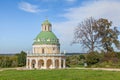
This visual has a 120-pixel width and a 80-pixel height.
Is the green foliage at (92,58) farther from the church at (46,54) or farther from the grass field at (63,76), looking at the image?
the grass field at (63,76)

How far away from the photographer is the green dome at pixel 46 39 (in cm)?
7250

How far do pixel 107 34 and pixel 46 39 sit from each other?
51.8 ft

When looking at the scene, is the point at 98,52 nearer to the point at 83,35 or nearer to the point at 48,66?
the point at 83,35

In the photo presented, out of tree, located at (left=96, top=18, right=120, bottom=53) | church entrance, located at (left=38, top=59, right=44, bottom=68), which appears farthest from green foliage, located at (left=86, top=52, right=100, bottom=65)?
church entrance, located at (left=38, top=59, right=44, bottom=68)

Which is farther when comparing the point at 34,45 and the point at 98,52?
the point at 34,45

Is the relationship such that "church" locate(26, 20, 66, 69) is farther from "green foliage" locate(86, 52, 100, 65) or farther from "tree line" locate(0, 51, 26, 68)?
"tree line" locate(0, 51, 26, 68)

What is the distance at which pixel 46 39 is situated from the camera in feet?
238

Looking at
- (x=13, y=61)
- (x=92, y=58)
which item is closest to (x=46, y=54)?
(x=92, y=58)

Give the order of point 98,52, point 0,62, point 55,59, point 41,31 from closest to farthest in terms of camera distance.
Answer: point 98,52 → point 55,59 → point 41,31 → point 0,62

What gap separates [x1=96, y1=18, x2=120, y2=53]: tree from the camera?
6619cm

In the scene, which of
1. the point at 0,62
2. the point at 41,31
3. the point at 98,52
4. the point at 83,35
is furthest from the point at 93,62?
the point at 0,62

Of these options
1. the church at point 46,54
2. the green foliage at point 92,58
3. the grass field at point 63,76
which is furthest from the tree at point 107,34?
the grass field at point 63,76

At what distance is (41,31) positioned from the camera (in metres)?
76.2

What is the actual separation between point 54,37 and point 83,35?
10327 millimetres
